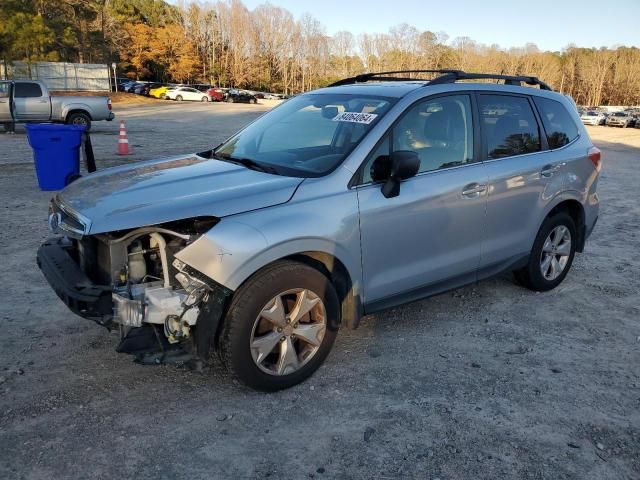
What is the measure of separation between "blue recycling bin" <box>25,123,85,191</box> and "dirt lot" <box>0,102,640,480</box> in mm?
4383

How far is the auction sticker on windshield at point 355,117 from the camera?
3861mm

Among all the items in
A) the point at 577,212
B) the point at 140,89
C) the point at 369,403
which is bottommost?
the point at 369,403

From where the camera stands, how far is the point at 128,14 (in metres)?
68.4

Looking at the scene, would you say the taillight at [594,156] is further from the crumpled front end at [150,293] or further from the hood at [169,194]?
the crumpled front end at [150,293]

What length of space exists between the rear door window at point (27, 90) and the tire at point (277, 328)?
18332mm

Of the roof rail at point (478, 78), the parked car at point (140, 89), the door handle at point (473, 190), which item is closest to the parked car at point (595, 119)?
the parked car at point (140, 89)

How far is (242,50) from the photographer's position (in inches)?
3425

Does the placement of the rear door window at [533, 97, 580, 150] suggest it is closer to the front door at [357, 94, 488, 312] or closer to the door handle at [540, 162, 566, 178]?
the door handle at [540, 162, 566, 178]

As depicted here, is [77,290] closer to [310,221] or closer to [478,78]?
[310,221]

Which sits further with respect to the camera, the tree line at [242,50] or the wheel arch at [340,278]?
the tree line at [242,50]

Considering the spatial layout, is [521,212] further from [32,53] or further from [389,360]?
[32,53]

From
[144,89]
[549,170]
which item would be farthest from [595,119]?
[549,170]

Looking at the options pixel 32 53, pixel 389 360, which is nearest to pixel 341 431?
pixel 389 360

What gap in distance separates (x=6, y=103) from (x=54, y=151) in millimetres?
11477
